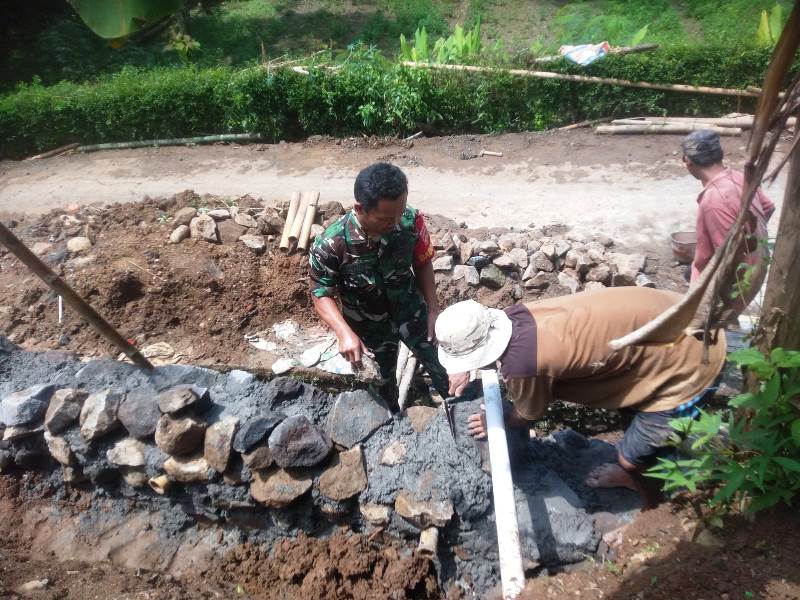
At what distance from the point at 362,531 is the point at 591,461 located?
141cm

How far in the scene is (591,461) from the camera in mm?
3256

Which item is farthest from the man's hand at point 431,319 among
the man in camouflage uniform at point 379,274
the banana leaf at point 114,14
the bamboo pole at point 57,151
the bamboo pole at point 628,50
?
the bamboo pole at point 57,151

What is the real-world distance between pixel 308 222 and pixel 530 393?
435 cm

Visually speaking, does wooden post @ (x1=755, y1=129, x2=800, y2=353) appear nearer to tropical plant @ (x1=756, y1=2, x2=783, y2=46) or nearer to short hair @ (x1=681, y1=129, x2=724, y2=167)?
short hair @ (x1=681, y1=129, x2=724, y2=167)

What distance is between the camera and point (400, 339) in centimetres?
397

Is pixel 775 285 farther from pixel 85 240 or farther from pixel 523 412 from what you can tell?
pixel 85 240

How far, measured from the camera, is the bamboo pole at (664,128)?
25.8ft

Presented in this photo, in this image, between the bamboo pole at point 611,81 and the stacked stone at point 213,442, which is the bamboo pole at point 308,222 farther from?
the bamboo pole at point 611,81

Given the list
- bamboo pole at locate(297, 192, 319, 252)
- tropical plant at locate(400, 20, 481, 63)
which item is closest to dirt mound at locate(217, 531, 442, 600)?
bamboo pole at locate(297, 192, 319, 252)

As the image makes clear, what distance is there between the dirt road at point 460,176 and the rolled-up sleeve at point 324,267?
143 inches

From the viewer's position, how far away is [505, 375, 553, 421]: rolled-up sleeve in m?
2.68

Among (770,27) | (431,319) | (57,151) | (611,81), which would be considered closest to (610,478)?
(431,319)

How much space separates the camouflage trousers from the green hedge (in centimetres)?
608

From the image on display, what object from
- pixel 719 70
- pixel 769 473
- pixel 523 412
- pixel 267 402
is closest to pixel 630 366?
pixel 523 412
